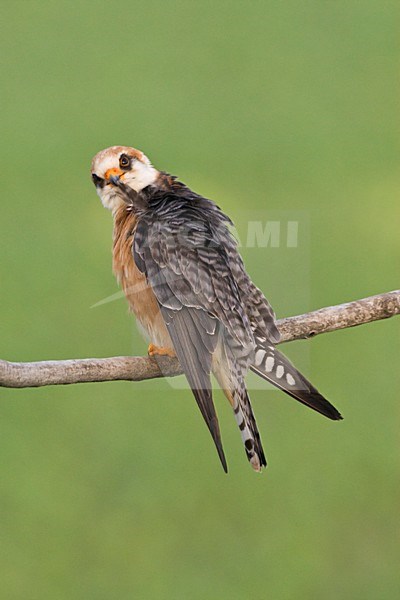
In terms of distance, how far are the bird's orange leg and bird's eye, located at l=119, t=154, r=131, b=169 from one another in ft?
1.20

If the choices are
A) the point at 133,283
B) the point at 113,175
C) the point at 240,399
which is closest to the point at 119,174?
the point at 113,175

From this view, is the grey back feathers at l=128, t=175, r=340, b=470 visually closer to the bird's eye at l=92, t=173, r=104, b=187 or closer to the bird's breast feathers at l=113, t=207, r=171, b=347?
the bird's breast feathers at l=113, t=207, r=171, b=347

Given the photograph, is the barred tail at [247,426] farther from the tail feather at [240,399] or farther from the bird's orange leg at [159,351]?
the bird's orange leg at [159,351]

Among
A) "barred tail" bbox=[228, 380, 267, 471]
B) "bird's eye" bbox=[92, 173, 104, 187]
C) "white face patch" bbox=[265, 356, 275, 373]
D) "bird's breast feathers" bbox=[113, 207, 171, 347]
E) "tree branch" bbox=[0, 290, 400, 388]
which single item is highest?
"bird's eye" bbox=[92, 173, 104, 187]

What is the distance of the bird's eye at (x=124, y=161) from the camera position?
1.58 metres

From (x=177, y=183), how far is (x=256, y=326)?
0.36 metres

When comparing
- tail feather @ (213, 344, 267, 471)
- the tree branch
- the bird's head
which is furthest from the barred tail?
the bird's head

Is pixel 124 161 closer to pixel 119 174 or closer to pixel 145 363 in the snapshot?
pixel 119 174

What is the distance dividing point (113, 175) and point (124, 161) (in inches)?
1.5

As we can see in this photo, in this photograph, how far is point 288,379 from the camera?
154cm

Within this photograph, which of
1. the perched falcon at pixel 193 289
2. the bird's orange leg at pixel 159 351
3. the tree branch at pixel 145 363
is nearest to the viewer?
the tree branch at pixel 145 363

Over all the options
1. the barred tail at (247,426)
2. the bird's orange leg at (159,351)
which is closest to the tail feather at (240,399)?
the barred tail at (247,426)

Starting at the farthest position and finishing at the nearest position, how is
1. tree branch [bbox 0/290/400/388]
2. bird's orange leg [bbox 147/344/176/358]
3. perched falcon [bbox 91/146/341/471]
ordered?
bird's orange leg [bbox 147/344/176/358] < perched falcon [bbox 91/146/341/471] < tree branch [bbox 0/290/400/388]

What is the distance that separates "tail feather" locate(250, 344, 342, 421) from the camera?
60.1 inches
